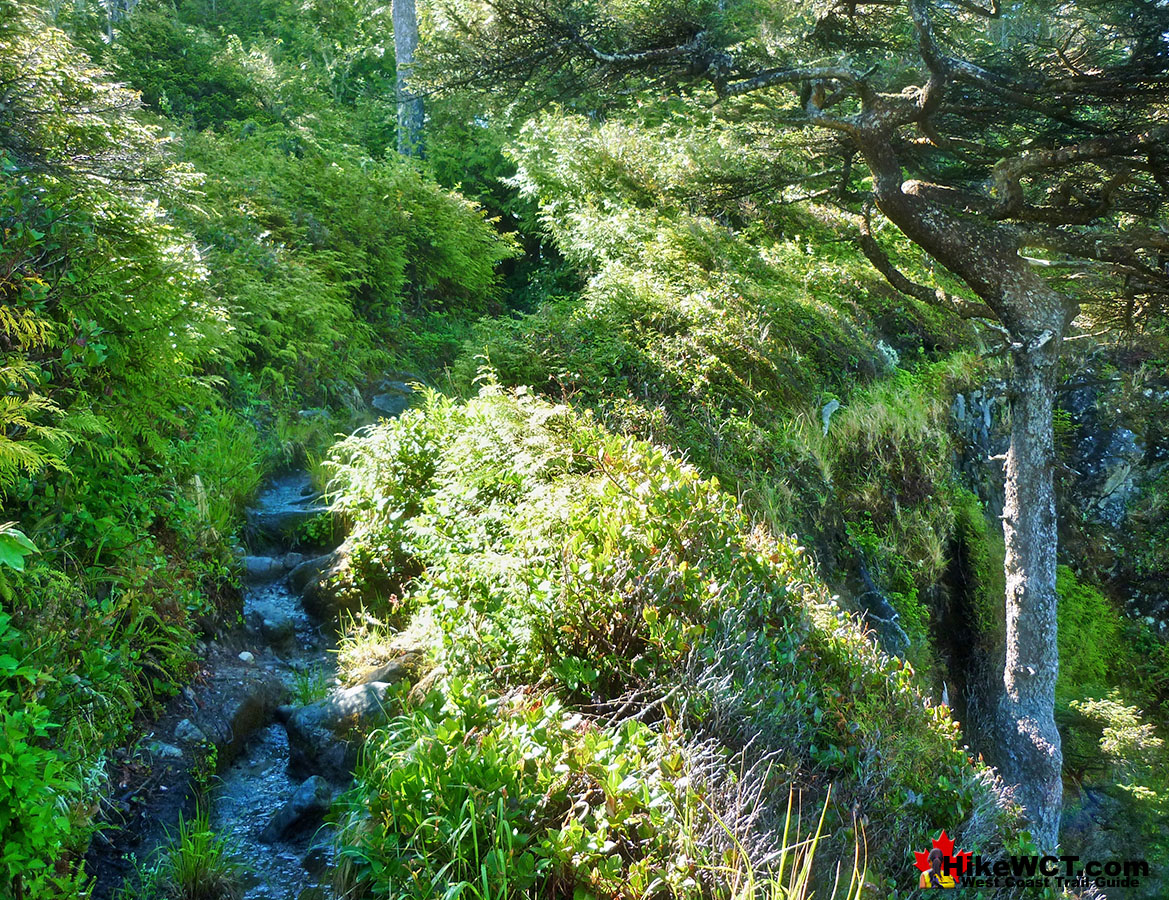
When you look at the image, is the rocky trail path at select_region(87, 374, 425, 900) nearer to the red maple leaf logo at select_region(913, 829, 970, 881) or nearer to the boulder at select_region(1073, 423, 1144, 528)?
the red maple leaf logo at select_region(913, 829, 970, 881)

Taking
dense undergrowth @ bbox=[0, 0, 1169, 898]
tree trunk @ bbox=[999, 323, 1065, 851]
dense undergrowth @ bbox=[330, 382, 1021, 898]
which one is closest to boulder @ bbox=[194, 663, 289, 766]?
dense undergrowth @ bbox=[0, 0, 1169, 898]

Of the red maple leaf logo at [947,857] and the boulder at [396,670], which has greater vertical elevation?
the boulder at [396,670]

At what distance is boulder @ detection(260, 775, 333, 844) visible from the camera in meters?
3.70

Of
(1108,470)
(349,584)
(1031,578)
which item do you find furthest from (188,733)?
(1108,470)

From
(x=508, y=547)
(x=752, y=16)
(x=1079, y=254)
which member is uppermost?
(x=752, y=16)

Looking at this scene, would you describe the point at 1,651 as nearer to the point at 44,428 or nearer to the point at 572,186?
the point at 44,428

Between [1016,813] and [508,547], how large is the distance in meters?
3.28

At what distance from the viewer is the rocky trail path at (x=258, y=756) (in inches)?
134

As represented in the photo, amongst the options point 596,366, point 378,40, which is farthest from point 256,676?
Answer: point 378,40

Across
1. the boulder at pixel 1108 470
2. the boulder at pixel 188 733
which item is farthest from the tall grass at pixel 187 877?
the boulder at pixel 1108 470

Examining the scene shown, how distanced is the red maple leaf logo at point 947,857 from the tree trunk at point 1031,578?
4.11 metres

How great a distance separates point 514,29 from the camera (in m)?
7.24

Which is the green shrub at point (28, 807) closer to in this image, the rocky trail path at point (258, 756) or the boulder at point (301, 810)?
the rocky trail path at point (258, 756)

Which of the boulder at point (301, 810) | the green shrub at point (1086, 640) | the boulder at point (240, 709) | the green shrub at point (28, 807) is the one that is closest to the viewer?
the green shrub at point (28, 807)
